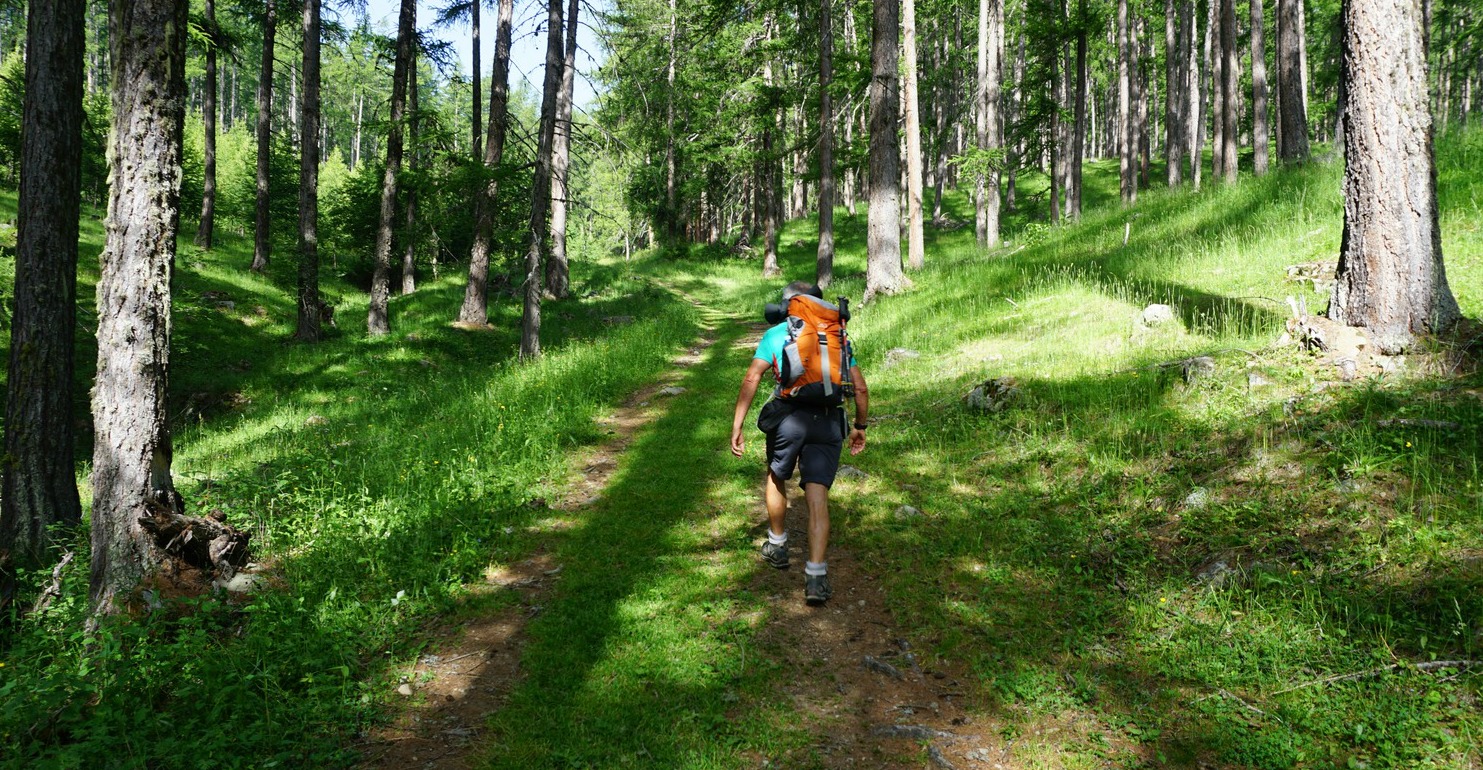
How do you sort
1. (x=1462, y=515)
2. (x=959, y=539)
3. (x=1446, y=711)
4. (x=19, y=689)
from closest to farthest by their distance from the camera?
(x=1446, y=711) → (x=19, y=689) → (x=1462, y=515) → (x=959, y=539)


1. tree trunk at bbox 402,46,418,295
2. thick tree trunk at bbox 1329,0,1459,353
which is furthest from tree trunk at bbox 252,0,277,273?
thick tree trunk at bbox 1329,0,1459,353

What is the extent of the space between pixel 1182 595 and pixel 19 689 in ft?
20.2

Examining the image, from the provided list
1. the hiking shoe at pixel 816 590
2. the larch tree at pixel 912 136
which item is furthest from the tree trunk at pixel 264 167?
the hiking shoe at pixel 816 590

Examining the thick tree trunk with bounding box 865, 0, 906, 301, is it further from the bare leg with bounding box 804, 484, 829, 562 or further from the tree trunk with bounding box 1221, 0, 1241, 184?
the bare leg with bounding box 804, 484, 829, 562

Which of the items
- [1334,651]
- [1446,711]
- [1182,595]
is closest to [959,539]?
[1182,595]

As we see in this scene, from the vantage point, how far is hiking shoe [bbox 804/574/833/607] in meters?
4.77

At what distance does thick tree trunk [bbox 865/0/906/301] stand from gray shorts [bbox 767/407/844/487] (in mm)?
9566

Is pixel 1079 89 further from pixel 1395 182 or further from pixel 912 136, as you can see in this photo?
pixel 1395 182

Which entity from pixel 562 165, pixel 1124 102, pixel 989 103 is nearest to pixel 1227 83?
pixel 1124 102

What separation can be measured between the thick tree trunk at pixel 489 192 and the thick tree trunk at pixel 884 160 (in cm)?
833

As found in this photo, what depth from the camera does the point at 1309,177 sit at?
11.1m

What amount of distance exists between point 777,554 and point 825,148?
16.1m

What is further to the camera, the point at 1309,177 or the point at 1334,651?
the point at 1309,177

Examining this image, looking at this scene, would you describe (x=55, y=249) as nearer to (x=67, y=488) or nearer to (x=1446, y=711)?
(x=67, y=488)
